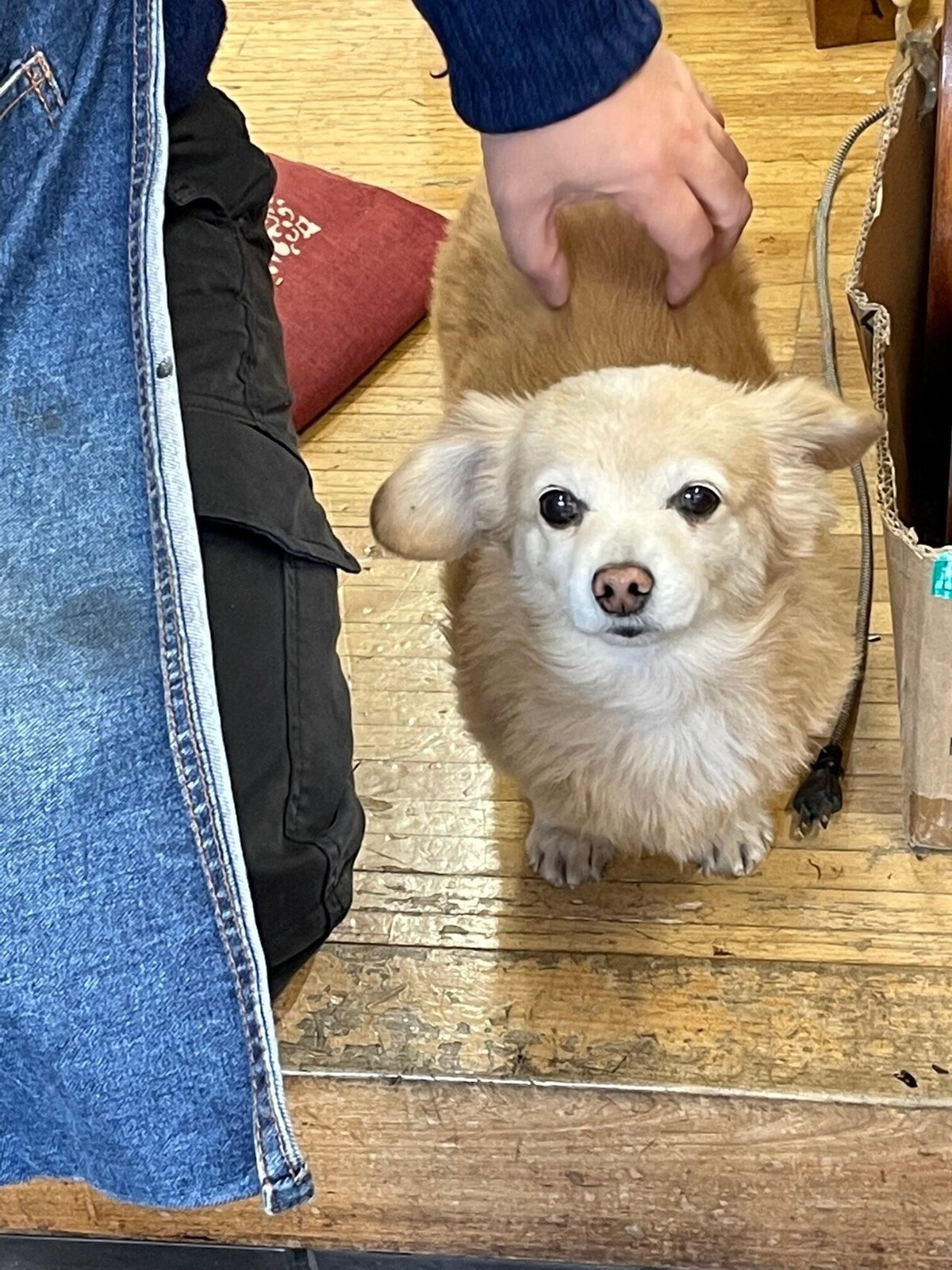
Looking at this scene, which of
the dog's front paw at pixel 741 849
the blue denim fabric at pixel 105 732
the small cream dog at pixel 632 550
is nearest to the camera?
the blue denim fabric at pixel 105 732

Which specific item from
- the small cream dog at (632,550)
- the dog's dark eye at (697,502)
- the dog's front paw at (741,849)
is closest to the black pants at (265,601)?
the small cream dog at (632,550)

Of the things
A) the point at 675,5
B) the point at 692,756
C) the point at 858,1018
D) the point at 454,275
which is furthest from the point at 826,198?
the point at 858,1018

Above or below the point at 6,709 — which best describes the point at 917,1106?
below

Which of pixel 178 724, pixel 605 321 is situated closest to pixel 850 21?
pixel 605 321

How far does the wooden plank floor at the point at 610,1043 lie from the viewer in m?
1.05

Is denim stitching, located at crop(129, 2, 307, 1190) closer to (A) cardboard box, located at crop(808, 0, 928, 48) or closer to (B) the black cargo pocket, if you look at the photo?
(B) the black cargo pocket

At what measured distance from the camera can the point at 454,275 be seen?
51.4 inches

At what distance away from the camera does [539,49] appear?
80 cm

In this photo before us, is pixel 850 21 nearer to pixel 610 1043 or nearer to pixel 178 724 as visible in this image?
pixel 610 1043

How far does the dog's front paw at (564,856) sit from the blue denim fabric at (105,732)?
0.50 m

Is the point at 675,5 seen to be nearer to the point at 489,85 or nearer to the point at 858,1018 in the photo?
the point at 489,85

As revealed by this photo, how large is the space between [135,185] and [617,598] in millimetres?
385

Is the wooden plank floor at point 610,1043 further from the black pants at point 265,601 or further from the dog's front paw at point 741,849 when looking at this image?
Answer: the black pants at point 265,601

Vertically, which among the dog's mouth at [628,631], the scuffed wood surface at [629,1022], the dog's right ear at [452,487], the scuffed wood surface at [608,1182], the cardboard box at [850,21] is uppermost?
the dog's right ear at [452,487]
